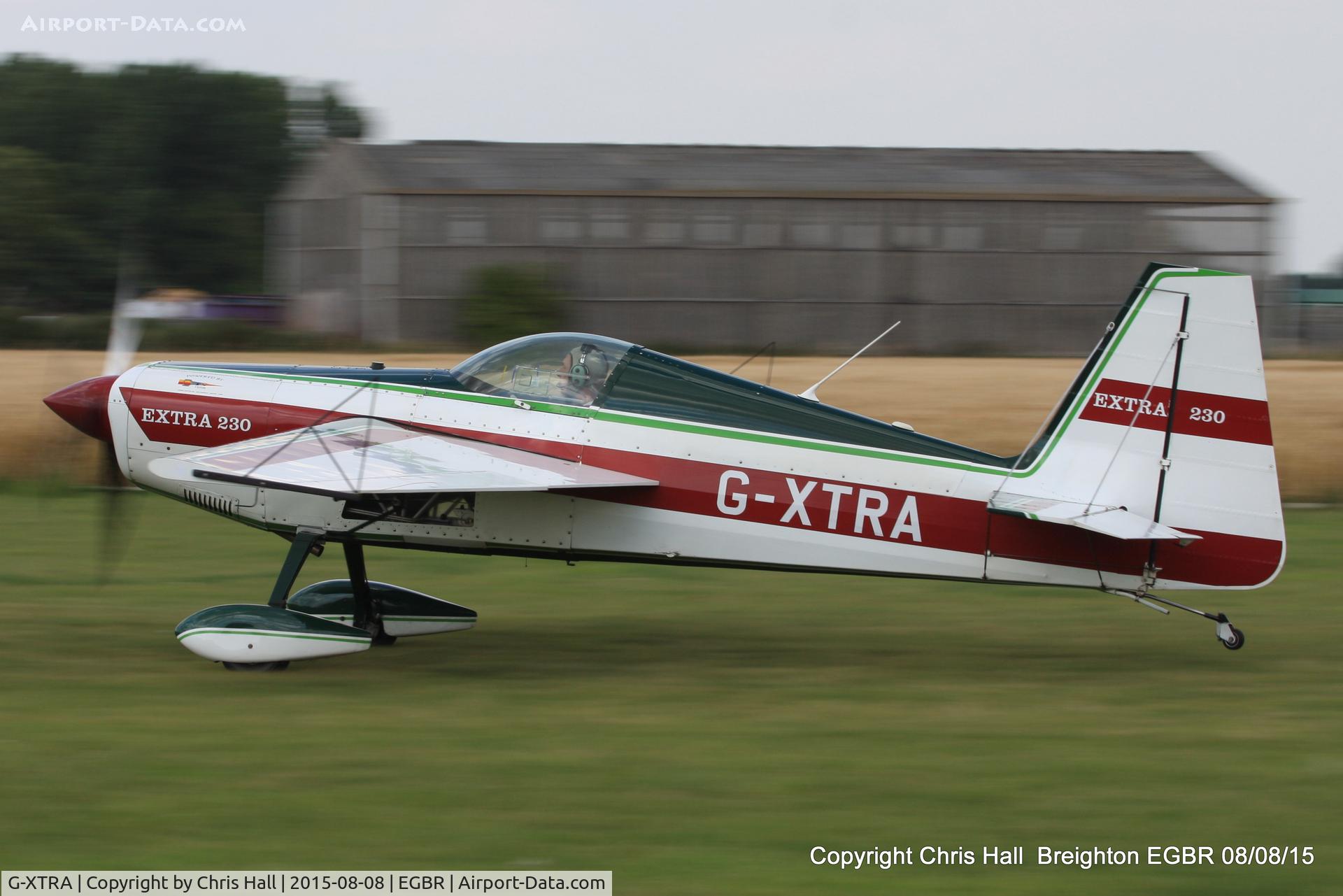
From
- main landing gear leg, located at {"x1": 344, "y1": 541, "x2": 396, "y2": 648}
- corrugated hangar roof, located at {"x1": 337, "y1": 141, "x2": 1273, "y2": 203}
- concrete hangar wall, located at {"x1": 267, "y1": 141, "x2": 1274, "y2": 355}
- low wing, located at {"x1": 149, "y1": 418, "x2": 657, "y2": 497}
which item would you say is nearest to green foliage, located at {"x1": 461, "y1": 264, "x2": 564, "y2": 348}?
concrete hangar wall, located at {"x1": 267, "y1": 141, "x2": 1274, "y2": 355}

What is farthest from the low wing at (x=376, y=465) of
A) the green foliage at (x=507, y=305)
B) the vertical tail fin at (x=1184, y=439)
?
the green foliage at (x=507, y=305)

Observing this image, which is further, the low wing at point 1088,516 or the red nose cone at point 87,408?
the red nose cone at point 87,408

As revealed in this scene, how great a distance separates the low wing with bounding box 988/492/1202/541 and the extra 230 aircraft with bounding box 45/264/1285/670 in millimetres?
16

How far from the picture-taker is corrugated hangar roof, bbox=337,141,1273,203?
36.7 metres

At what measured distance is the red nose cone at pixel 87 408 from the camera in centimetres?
870

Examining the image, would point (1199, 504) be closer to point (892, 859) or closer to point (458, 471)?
point (892, 859)

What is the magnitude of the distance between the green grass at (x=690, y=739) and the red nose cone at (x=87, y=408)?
1.38m

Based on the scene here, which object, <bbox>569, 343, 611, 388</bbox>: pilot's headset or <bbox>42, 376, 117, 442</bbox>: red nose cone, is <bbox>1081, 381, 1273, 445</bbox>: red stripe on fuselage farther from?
<bbox>42, 376, 117, 442</bbox>: red nose cone

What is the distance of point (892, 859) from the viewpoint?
5.29 metres

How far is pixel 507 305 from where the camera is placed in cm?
3500

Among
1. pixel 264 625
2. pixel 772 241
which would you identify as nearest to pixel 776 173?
pixel 772 241

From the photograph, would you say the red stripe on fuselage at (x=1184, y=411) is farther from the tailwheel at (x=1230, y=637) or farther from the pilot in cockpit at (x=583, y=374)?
the pilot in cockpit at (x=583, y=374)

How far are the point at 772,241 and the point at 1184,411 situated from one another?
29358mm

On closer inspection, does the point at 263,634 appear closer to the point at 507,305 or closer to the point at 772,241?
the point at 507,305
